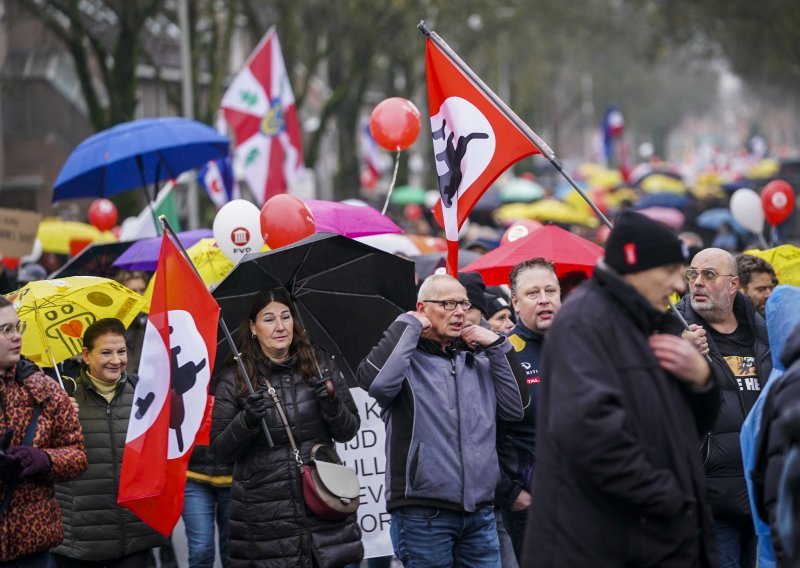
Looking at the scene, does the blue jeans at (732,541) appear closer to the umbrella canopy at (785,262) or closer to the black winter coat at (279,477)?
the black winter coat at (279,477)

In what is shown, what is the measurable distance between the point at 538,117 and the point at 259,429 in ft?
192

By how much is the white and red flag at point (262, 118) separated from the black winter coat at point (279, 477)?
10.00 metres

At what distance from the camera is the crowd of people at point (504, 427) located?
4.30 meters

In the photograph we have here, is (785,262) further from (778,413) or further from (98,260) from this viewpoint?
(98,260)

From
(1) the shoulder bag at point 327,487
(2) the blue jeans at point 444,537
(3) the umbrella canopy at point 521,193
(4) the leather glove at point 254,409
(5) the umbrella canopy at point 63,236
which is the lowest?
(2) the blue jeans at point 444,537

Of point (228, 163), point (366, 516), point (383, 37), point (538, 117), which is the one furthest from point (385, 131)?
point (538, 117)

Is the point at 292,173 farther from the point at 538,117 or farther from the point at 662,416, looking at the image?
the point at 538,117

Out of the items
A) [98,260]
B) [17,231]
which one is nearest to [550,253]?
[98,260]

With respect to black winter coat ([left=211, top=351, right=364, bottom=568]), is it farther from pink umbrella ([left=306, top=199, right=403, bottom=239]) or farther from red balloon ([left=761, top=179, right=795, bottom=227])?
red balloon ([left=761, top=179, right=795, bottom=227])

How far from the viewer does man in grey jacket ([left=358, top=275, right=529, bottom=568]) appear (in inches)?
232

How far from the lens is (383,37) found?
32156mm

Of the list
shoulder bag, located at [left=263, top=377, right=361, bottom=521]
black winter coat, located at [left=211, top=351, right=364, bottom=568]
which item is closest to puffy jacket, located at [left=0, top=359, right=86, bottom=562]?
black winter coat, located at [left=211, top=351, right=364, bottom=568]

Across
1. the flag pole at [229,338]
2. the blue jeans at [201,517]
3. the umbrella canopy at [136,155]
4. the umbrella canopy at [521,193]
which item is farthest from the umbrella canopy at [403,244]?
the umbrella canopy at [521,193]

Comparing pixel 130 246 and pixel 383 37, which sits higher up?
pixel 383 37
